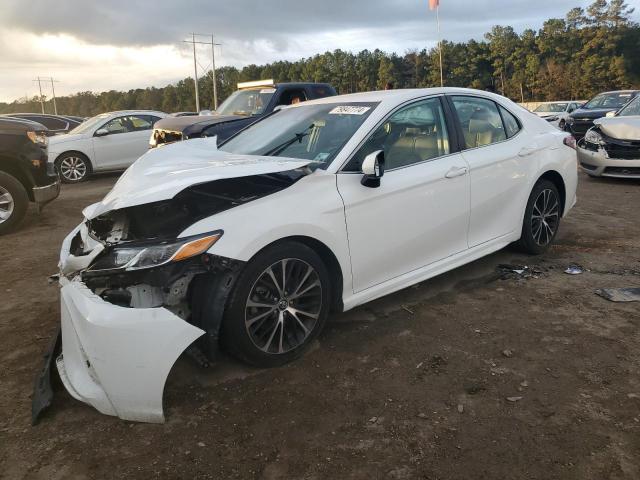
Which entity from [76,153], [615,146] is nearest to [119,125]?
[76,153]

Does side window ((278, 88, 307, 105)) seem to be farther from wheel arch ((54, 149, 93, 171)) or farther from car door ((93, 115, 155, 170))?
wheel arch ((54, 149, 93, 171))

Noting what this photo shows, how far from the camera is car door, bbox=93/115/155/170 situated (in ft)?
40.0

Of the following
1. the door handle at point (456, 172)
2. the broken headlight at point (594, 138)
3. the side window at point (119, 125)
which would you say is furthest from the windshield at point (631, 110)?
the side window at point (119, 125)

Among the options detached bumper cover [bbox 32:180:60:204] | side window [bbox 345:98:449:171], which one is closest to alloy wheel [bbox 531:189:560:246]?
side window [bbox 345:98:449:171]

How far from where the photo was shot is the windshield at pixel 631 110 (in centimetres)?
970

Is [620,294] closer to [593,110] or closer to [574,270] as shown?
[574,270]

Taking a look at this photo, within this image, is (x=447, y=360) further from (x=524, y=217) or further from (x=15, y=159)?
(x=15, y=159)

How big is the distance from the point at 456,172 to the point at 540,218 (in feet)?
4.91

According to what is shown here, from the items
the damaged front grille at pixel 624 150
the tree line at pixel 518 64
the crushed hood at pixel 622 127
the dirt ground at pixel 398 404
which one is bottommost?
the dirt ground at pixel 398 404

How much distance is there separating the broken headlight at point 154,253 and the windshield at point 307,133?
1090 millimetres

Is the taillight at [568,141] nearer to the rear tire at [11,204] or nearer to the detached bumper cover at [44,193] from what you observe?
the detached bumper cover at [44,193]

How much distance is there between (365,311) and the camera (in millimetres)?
4043

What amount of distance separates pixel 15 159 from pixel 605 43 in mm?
65151

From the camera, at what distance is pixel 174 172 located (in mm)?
3262
